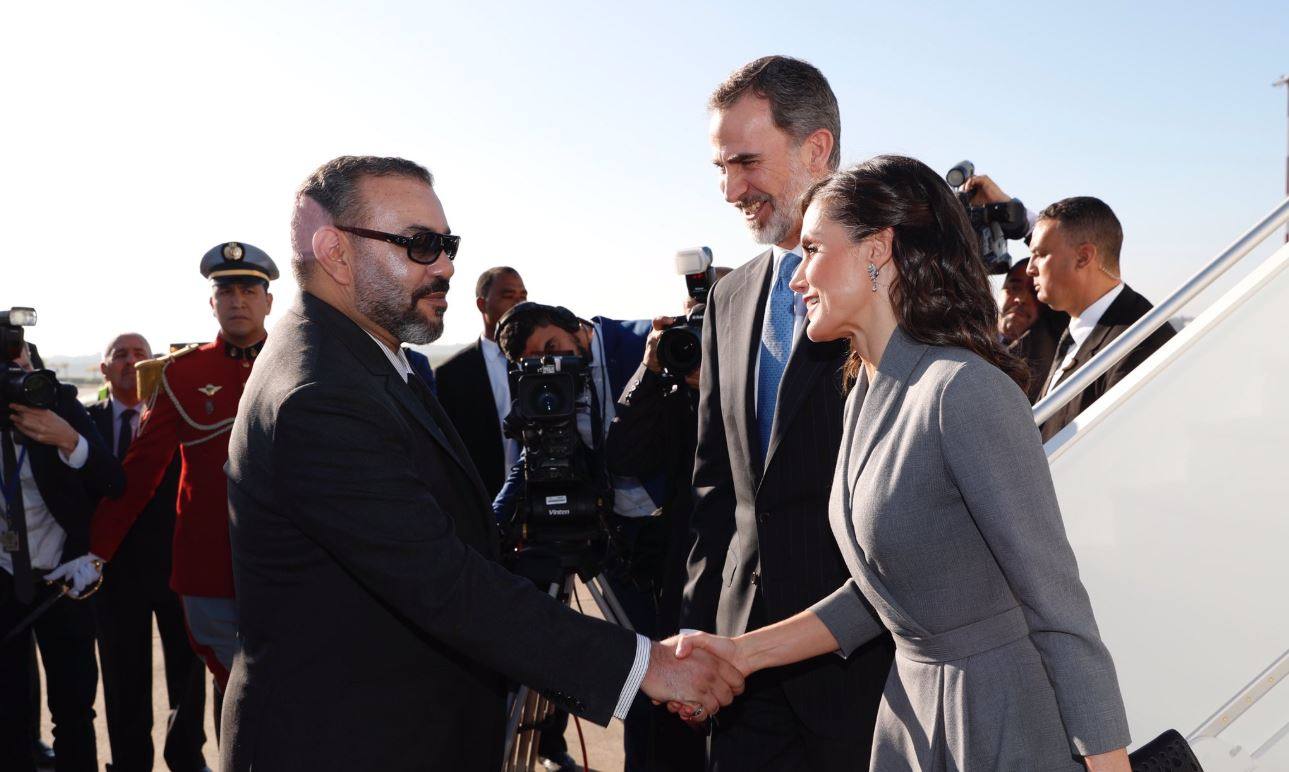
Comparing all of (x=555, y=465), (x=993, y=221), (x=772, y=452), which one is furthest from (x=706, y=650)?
(x=993, y=221)

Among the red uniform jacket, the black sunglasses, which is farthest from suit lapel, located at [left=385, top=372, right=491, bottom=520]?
the red uniform jacket

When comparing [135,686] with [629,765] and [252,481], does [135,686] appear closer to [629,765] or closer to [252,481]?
[629,765]

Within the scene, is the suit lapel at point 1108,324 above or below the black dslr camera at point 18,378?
above

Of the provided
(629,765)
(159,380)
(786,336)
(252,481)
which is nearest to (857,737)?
(786,336)

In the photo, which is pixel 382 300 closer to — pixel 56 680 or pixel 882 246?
pixel 882 246

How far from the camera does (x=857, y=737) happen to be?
Result: 2.43 m

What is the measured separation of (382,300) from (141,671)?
3.45 metres

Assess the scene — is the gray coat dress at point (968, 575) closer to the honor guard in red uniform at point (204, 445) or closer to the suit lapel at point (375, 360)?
the suit lapel at point (375, 360)

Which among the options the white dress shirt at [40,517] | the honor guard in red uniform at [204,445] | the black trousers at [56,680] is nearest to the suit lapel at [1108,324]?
the honor guard in red uniform at [204,445]

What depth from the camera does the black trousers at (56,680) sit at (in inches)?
172

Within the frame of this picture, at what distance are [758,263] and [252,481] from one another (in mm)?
1514

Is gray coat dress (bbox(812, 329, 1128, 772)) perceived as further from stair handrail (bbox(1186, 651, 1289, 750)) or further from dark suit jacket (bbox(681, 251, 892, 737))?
stair handrail (bbox(1186, 651, 1289, 750))

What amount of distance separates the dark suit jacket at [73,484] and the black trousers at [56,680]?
0.95 feet

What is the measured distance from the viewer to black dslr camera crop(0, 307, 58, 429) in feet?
14.8
